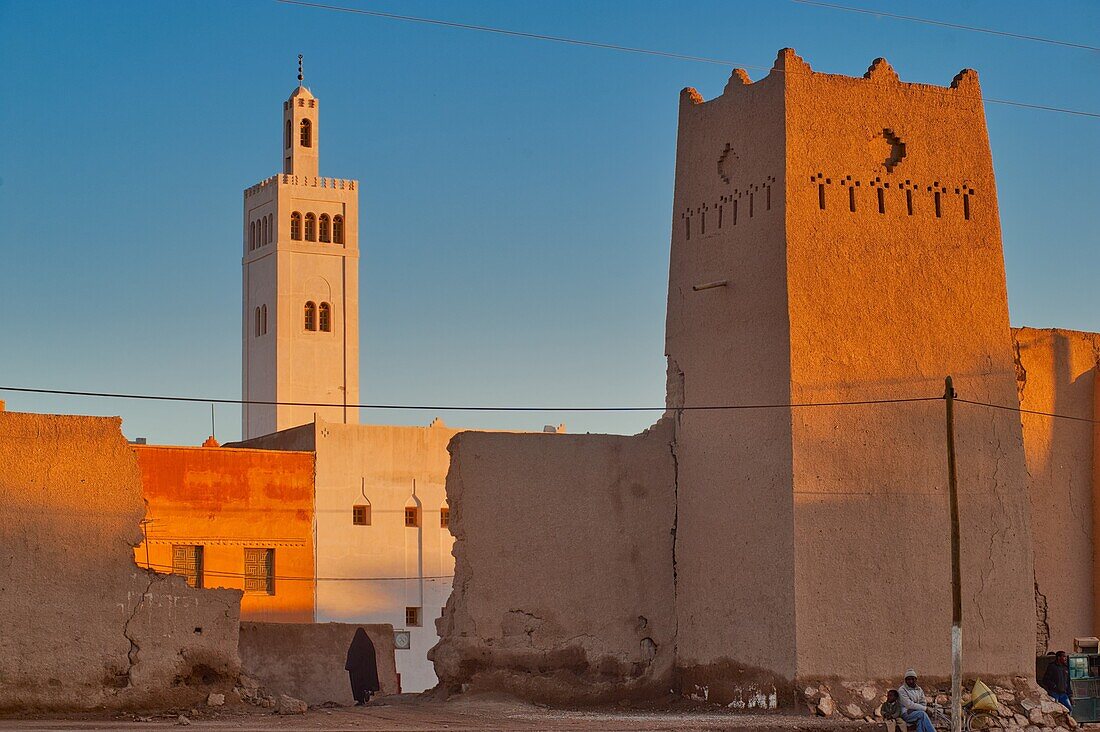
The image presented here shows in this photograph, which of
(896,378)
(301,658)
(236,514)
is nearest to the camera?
(896,378)

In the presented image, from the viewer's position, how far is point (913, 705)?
1534 cm

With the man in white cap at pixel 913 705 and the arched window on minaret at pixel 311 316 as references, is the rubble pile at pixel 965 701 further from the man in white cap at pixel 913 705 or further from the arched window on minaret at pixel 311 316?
the arched window on minaret at pixel 311 316

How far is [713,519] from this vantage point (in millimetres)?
17109

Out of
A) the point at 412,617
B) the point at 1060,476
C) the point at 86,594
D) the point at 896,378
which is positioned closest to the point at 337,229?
the point at 412,617

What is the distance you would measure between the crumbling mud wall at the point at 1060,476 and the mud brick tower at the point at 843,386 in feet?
5.21

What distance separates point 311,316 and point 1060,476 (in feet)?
177

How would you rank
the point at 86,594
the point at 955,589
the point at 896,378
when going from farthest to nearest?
1. the point at 896,378
2. the point at 955,589
3. the point at 86,594

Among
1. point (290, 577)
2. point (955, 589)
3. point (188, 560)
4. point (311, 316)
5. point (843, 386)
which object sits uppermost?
point (311, 316)

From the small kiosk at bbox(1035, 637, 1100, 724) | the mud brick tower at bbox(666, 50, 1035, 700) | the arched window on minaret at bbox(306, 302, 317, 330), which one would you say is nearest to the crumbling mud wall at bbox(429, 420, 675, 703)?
the mud brick tower at bbox(666, 50, 1035, 700)

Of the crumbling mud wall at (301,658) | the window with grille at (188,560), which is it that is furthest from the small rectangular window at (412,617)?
the crumbling mud wall at (301,658)

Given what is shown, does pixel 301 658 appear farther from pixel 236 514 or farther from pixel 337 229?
pixel 337 229

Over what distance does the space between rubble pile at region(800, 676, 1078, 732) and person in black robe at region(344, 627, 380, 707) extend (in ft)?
18.0

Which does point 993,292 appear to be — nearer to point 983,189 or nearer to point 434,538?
point 983,189

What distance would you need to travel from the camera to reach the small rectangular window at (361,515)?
133 feet
